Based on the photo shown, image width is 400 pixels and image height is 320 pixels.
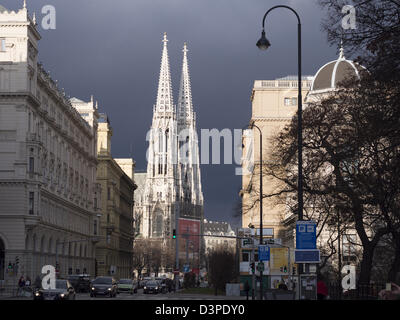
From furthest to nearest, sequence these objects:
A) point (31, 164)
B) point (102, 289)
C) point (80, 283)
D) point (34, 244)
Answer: point (34, 244), point (31, 164), point (80, 283), point (102, 289)

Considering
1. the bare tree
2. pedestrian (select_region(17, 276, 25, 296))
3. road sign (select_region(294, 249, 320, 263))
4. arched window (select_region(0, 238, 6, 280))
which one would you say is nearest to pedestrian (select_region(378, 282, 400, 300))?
road sign (select_region(294, 249, 320, 263))

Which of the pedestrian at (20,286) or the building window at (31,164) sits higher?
the building window at (31,164)

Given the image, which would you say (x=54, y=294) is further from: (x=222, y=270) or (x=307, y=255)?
(x=222, y=270)

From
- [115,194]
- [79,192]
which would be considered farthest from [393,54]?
[115,194]

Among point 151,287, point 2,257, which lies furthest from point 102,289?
point 151,287

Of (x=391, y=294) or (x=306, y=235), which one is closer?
(x=391, y=294)

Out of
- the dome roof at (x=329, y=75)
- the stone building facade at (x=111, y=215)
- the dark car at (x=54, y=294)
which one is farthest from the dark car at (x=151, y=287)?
the dark car at (x=54, y=294)

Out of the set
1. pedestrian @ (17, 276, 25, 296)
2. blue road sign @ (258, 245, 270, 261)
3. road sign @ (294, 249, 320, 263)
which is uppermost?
blue road sign @ (258, 245, 270, 261)

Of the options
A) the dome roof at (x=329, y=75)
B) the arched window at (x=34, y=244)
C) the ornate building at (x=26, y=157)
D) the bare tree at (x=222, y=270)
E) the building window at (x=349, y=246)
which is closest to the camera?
the building window at (x=349, y=246)

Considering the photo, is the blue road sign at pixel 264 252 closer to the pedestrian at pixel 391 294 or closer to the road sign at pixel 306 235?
the road sign at pixel 306 235

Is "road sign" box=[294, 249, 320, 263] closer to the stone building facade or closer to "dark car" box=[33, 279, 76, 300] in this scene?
"dark car" box=[33, 279, 76, 300]

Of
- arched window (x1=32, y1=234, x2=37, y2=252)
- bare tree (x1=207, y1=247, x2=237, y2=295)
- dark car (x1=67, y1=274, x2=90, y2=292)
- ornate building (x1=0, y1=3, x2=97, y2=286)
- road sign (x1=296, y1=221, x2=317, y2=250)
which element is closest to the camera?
road sign (x1=296, y1=221, x2=317, y2=250)

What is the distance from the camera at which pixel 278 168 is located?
54188 mm
